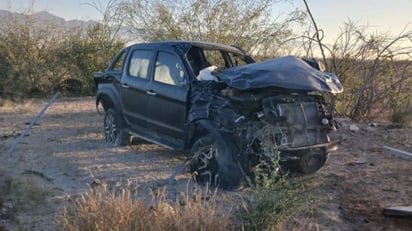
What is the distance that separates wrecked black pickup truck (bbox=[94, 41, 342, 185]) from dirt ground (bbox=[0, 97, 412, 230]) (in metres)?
0.55

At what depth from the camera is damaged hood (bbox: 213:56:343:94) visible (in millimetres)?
A: 6391

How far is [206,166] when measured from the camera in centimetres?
681

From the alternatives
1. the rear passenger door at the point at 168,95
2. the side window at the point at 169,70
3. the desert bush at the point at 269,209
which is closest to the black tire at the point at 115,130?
the rear passenger door at the point at 168,95

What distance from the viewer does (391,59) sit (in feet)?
41.1

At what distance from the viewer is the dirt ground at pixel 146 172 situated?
18.7 feet

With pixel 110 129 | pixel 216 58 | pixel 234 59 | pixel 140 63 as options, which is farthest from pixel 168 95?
pixel 110 129

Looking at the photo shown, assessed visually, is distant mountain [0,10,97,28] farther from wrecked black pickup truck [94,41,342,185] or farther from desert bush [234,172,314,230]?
desert bush [234,172,314,230]

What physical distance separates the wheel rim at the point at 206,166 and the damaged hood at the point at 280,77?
956mm

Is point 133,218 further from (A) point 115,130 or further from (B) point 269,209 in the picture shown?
(A) point 115,130

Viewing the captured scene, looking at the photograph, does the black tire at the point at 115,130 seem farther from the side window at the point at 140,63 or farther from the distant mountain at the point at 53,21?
the distant mountain at the point at 53,21

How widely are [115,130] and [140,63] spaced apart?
4.87 ft

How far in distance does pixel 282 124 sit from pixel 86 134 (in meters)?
5.59

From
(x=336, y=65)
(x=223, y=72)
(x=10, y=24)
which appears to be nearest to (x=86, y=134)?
(x=223, y=72)

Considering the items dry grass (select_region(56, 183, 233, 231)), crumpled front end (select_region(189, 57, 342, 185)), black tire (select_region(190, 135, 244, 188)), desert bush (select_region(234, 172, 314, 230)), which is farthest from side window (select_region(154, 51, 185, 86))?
dry grass (select_region(56, 183, 233, 231))
